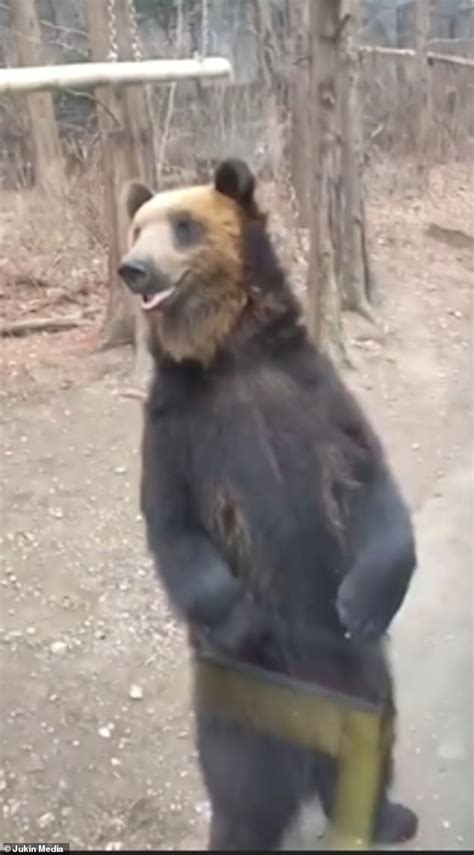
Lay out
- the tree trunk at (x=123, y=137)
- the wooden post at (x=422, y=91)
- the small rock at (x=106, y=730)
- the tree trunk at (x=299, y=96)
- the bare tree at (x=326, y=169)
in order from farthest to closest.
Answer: the wooden post at (x=422, y=91) → the tree trunk at (x=299, y=96) → the tree trunk at (x=123, y=137) → the bare tree at (x=326, y=169) → the small rock at (x=106, y=730)

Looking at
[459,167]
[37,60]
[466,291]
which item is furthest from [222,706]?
[459,167]

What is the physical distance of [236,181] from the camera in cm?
149

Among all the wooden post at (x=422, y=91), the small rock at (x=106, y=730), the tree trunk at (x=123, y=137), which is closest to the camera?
the small rock at (x=106, y=730)

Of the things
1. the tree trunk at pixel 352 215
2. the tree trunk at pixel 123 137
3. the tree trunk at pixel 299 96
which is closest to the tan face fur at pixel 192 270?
the tree trunk at pixel 123 137

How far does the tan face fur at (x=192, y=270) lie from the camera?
4.72 ft

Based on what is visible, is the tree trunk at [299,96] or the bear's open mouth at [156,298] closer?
the bear's open mouth at [156,298]

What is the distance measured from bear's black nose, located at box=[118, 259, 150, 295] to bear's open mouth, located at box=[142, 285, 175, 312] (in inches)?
1.3

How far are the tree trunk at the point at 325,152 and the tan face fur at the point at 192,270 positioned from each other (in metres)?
1.79

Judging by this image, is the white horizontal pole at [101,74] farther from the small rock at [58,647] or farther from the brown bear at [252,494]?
the small rock at [58,647]

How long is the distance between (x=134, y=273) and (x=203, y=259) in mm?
117

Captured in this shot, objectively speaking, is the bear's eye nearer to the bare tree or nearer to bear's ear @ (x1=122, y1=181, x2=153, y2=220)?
bear's ear @ (x1=122, y1=181, x2=153, y2=220)

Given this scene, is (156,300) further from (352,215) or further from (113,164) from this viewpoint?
(352,215)

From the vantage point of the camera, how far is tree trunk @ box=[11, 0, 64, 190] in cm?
584

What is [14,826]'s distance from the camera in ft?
6.36
